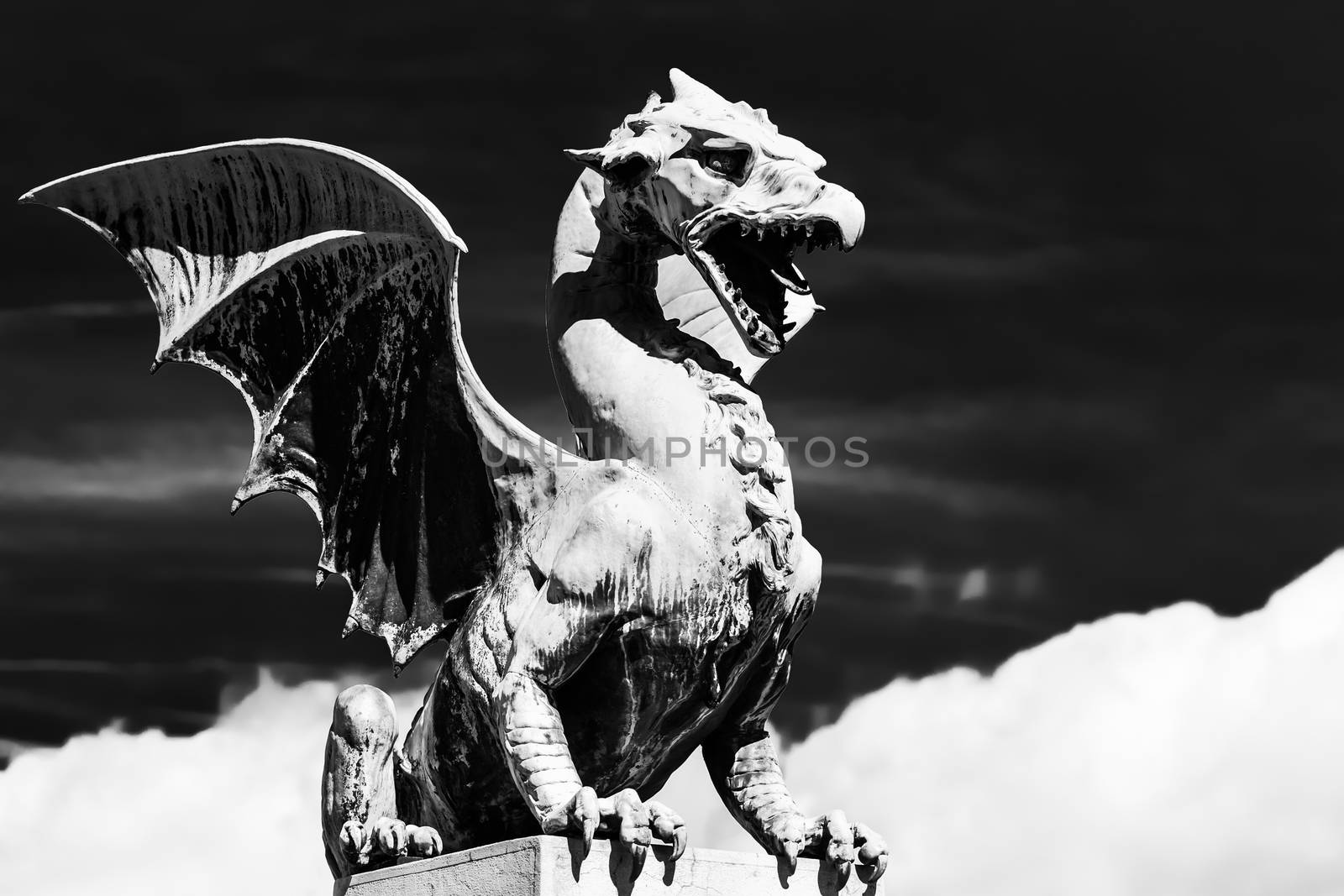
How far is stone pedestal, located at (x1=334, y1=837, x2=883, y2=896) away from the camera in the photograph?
201 inches

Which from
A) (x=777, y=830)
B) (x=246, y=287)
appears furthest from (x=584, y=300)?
(x=777, y=830)

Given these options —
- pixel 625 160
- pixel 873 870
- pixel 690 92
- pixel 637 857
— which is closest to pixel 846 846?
pixel 873 870

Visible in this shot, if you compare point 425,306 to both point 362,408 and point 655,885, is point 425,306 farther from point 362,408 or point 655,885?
point 655,885

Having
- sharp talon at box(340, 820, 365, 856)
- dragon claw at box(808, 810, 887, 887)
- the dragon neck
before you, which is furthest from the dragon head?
sharp talon at box(340, 820, 365, 856)

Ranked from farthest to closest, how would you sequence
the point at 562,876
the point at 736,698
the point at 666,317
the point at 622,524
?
the point at 666,317, the point at 736,698, the point at 622,524, the point at 562,876

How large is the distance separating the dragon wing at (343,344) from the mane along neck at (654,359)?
13.0 inches

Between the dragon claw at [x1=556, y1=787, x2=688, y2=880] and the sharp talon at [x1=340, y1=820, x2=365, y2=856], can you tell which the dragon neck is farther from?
the sharp talon at [x1=340, y1=820, x2=365, y2=856]

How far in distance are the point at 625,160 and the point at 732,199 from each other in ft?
1.15

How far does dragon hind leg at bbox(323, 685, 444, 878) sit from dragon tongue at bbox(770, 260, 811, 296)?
1901 mm

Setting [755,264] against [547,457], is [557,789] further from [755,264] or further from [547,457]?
[755,264]

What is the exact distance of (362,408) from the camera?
253 inches

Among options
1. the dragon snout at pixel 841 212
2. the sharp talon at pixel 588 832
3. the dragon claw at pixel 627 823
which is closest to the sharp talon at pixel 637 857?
the dragon claw at pixel 627 823

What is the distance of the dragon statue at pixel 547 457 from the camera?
5488 millimetres

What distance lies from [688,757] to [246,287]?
2.22 m
